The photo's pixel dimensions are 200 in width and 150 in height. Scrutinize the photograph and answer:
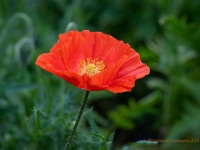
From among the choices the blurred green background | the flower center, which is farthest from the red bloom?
A: the blurred green background

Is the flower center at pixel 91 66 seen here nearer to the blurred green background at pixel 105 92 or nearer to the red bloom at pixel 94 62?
the red bloom at pixel 94 62

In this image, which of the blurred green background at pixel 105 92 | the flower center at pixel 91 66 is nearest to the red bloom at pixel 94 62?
the flower center at pixel 91 66

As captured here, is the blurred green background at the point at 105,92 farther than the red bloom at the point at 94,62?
Yes

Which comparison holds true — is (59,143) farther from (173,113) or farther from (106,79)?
(173,113)

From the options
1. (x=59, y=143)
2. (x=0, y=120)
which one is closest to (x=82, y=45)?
(x=59, y=143)

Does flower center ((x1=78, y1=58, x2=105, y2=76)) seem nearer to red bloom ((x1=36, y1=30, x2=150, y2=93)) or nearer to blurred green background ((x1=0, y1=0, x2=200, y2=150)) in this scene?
red bloom ((x1=36, y1=30, x2=150, y2=93))

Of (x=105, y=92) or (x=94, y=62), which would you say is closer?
(x=94, y=62)

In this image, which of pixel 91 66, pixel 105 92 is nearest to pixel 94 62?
pixel 91 66

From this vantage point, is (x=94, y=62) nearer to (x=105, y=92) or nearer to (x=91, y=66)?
(x=91, y=66)
